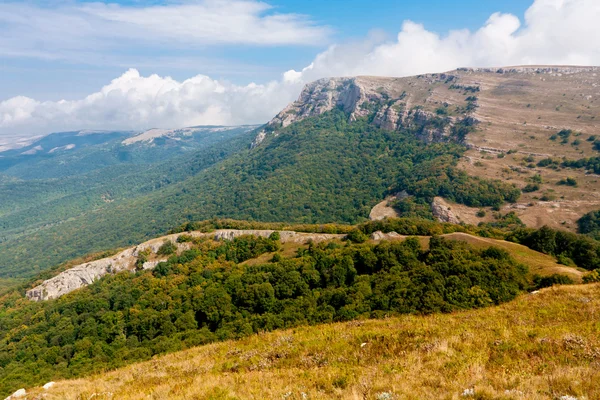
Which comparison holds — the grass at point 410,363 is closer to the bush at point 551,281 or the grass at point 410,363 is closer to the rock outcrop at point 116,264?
the bush at point 551,281

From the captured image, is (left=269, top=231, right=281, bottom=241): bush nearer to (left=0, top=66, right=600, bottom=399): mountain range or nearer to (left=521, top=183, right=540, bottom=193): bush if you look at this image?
(left=0, top=66, right=600, bottom=399): mountain range

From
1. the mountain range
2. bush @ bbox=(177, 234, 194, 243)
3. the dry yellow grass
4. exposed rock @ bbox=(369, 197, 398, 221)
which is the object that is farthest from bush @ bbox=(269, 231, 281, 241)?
exposed rock @ bbox=(369, 197, 398, 221)

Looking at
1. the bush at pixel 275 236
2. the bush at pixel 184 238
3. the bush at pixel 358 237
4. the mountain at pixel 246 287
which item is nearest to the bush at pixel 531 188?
the mountain at pixel 246 287

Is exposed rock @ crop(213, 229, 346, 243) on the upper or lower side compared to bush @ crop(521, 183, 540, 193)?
lower

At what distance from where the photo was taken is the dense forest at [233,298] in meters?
37.1

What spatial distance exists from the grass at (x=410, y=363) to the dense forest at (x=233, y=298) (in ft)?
34.0

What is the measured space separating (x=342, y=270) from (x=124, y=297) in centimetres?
4975

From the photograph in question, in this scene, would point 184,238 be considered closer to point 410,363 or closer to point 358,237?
point 358,237

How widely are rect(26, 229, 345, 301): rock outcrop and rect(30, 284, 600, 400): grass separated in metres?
62.4

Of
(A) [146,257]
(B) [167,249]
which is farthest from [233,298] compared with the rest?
(A) [146,257]

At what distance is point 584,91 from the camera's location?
197 meters

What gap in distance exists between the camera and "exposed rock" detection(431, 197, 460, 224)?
131 meters

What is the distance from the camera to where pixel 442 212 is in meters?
134

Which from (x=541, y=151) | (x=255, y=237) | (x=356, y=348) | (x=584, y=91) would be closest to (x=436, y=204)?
(x=541, y=151)
